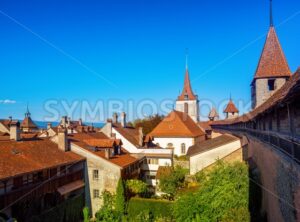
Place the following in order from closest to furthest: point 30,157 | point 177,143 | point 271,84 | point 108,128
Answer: point 30,157 → point 271,84 → point 108,128 → point 177,143

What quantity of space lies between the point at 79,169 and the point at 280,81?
20518 millimetres

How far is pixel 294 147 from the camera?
7.24 meters

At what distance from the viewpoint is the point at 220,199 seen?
56.3 ft

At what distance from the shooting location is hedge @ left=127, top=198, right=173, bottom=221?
22188 millimetres

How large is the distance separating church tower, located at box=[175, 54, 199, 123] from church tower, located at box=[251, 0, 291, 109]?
3929 centimetres

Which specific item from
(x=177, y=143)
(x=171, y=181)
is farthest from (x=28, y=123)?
(x=171, y=181)

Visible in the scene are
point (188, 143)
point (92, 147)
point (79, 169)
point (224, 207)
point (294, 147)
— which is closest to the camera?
point (294, 147)

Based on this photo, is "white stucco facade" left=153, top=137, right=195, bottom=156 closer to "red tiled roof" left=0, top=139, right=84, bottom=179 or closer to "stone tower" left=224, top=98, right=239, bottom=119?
"stone tower" left=224, top=98, right=239, bottom=119

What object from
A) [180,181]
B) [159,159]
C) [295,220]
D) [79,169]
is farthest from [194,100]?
[295,220]

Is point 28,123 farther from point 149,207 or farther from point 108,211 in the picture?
point 149,207

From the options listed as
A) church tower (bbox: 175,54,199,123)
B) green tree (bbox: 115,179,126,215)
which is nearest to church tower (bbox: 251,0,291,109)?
green tree (bbox: 115,179,126,215)

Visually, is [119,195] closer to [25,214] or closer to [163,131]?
[25,214]

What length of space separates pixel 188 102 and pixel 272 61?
133ft

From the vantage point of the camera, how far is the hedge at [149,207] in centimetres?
2219
